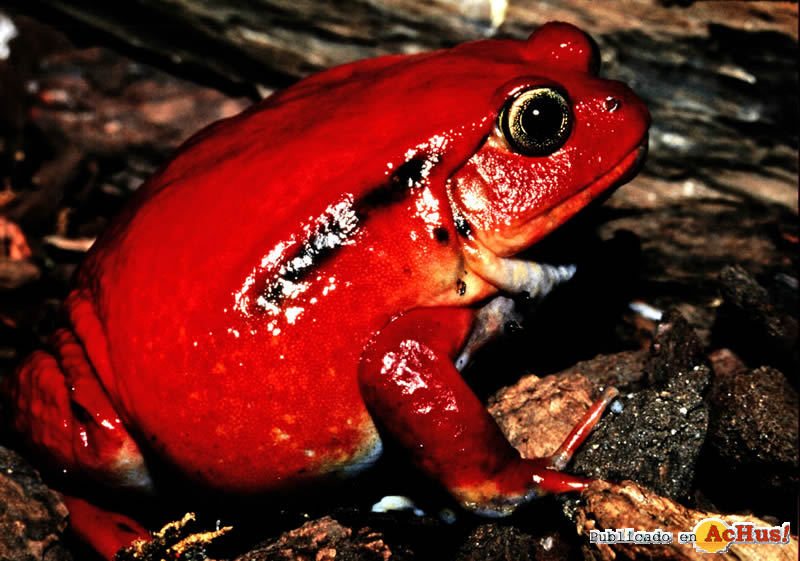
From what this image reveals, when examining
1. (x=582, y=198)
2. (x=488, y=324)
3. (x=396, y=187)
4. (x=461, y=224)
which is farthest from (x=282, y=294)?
(x=582, y=198)

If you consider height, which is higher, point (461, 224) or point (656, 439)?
point (461, 224)

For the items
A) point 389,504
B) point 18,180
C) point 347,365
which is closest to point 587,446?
point 389,504

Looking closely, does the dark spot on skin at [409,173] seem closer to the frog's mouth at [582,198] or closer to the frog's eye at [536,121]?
the frog's eye at [536,121]

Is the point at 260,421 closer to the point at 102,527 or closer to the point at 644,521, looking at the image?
the point at 102,527

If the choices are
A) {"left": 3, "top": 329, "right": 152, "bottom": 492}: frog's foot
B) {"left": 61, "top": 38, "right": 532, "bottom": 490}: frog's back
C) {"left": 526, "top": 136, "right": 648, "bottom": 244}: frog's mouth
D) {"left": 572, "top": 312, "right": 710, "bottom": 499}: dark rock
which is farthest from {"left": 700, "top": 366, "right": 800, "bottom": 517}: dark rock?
{"left": 3, "top": 329, "right": 152, "bottom": 492}: frog's foot

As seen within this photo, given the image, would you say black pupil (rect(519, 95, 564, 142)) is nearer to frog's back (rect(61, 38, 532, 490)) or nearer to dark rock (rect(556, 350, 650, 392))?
Answer: frog's back (rect(61, 38, 532, 490))

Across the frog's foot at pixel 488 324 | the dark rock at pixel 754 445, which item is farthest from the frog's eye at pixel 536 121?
the dark rock at pixel 754 445

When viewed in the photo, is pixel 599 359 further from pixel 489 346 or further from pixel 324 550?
pixel 324 550
